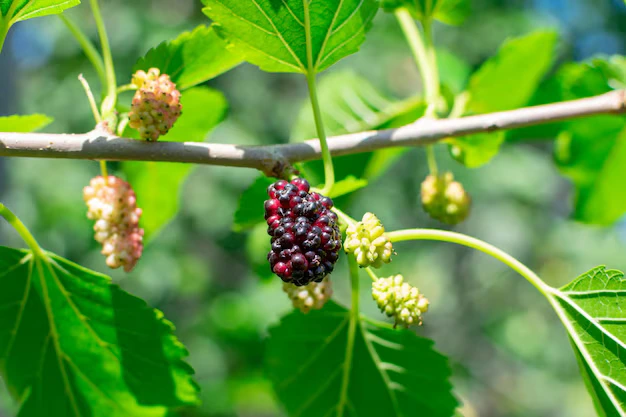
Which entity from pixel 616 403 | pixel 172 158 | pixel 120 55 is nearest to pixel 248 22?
pixel 172 158

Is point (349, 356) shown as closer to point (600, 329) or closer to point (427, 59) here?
point (600, 329)

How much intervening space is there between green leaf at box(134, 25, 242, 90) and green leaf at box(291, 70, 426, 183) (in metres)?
0.41

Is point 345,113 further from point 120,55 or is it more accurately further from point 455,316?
point 455,316

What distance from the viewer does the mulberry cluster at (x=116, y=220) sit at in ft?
2.54

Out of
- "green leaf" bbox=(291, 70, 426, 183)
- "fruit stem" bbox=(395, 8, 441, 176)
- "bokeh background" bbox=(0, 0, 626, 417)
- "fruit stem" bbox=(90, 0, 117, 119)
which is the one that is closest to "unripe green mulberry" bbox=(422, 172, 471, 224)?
"fruit stem" bbox=(395, 8, 441, 176)

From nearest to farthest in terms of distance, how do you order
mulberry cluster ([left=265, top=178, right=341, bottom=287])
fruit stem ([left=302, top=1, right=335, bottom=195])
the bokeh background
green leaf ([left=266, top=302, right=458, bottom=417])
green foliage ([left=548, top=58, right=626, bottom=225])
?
mulberry cluster ([left=265, top=178, right=341, bottom=287])
fruit stem ([left=302, top=1, right=335, bottom=195])
green leaf ([left=266, top=302, right=458, bottom=417])
green foliage ([left=548, top=58, right=626, bottom=225])
the bokeh background

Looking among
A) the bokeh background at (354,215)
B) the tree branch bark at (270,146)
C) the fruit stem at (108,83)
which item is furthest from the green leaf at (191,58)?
the bokeh background at (354,215)

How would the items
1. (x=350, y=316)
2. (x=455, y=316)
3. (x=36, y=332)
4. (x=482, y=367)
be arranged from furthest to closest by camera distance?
(x=482, y=367) < (x=455, y=316) < (x=350, y=316) < (x=36, y=332)

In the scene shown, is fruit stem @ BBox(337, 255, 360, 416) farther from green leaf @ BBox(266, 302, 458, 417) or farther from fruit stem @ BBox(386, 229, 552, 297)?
fruit stem @ BBox(386, 229, 552, 297)

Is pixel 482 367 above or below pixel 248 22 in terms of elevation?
above

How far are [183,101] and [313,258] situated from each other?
0.60m

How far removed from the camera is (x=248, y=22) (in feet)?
2.38

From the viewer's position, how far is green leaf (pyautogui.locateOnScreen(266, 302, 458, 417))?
978 millimetres

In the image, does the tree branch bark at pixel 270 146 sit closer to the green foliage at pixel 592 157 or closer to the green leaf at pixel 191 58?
the green leaf at pixel 191 58
